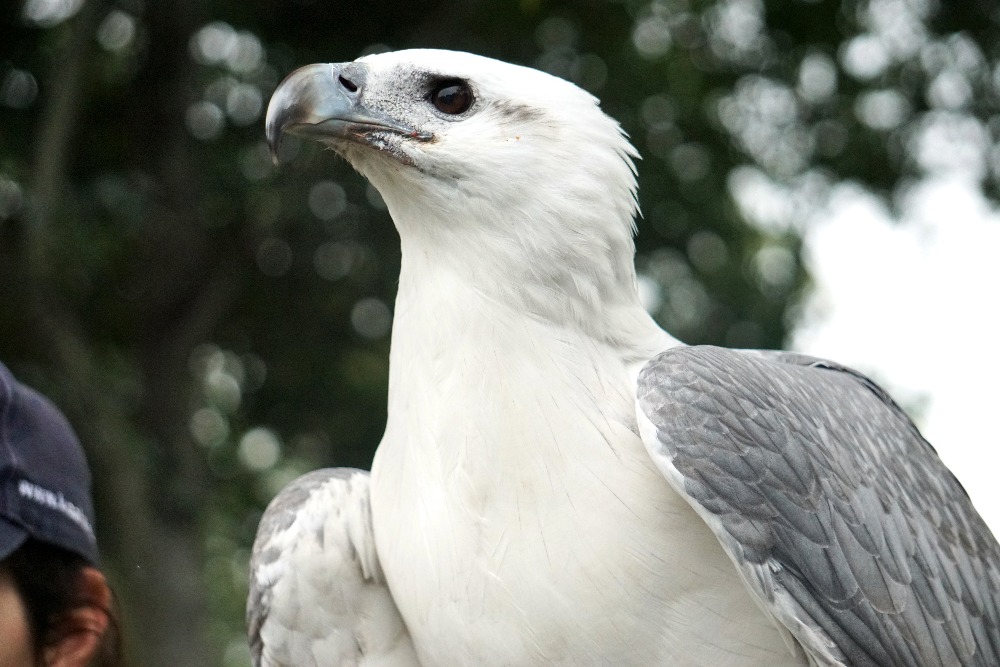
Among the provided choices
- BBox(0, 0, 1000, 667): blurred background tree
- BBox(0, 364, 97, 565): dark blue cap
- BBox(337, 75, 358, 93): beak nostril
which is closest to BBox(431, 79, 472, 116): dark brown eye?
BBox(337, 75, 358, 93): beak nostril

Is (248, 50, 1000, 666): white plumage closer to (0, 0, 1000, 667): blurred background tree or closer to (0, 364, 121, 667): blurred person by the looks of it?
(0, 364, 121, 667): blurred person

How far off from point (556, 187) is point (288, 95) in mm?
852

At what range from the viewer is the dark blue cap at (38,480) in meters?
3.14

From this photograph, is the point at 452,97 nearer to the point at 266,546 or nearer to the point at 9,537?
the point at 266,546

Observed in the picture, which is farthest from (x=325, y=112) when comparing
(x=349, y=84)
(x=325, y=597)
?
(x=325, y=597)

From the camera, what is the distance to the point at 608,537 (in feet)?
10.7

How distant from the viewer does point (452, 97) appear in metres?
3.79

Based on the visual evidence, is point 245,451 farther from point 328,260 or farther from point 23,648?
point 23,648

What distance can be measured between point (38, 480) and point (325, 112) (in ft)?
Result: 4.40

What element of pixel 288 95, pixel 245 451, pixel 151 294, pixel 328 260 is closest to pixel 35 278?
pixel 151 294

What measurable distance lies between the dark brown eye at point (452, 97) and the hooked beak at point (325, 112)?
11 centimetres

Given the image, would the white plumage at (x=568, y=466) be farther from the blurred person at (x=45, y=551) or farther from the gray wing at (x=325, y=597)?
the blurred person at (x=45, y=551)

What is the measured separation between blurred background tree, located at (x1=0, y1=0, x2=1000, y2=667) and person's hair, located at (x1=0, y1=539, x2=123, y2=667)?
6.64 meters

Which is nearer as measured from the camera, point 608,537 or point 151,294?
point 608,537
